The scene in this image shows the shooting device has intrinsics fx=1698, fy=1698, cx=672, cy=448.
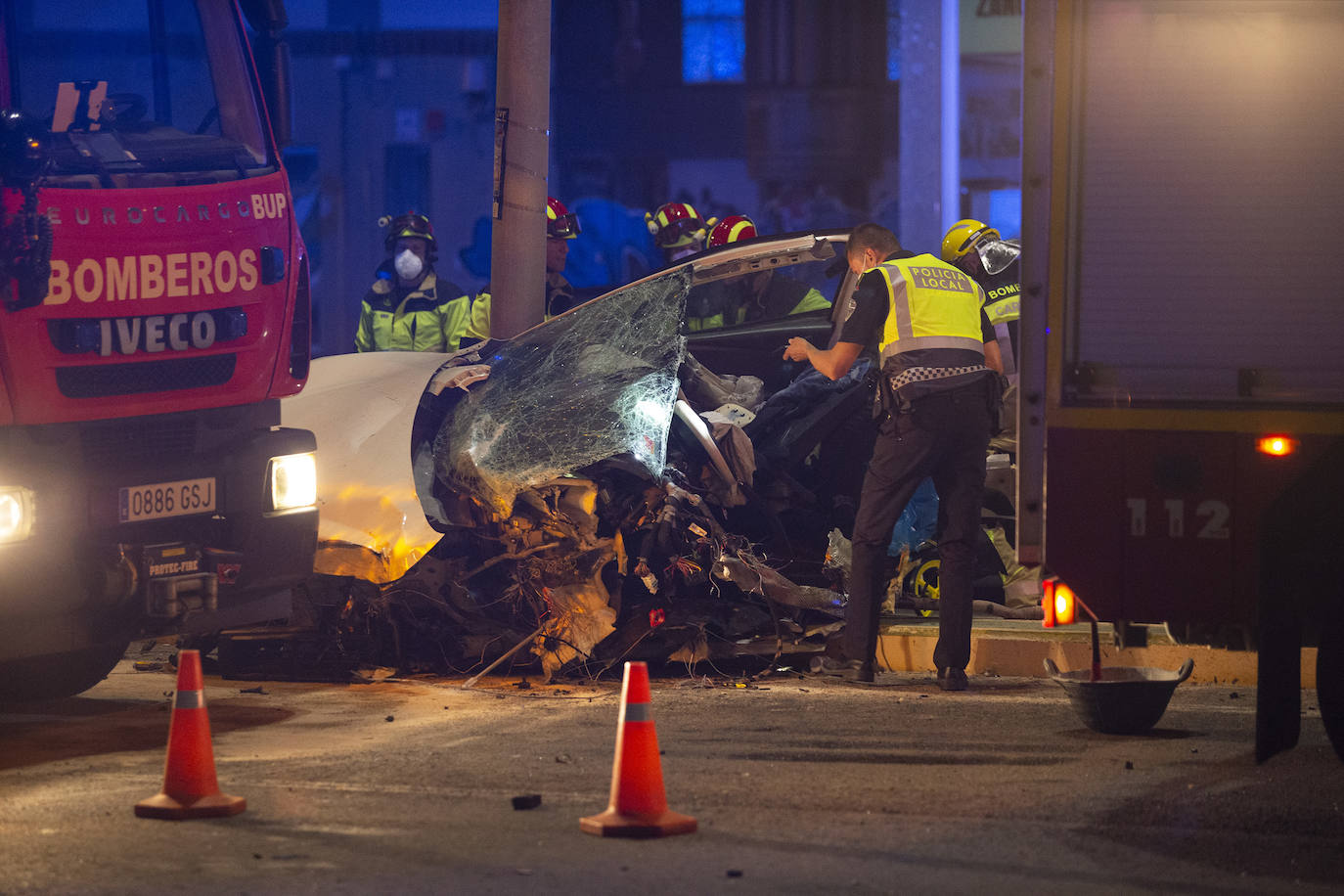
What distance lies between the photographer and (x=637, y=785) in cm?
479

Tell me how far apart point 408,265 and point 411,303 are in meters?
0.37

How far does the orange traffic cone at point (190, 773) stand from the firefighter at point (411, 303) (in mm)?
6128

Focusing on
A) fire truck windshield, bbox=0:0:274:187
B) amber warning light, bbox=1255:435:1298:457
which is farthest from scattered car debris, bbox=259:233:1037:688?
amber warning light, bbox=1255:435:1298:457

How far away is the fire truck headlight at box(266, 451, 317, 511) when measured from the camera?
22.7 feet

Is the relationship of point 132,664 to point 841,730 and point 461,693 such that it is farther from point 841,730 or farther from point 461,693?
point 841,730

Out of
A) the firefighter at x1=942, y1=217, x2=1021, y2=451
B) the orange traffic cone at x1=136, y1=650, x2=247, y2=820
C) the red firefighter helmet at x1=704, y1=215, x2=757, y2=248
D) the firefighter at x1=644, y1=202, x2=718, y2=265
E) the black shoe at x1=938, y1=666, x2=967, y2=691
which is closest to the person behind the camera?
the orange traffic cone at x1=136, y1=650, x2=247, y2=820

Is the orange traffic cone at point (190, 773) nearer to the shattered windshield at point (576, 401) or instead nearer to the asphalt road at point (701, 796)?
the asphalt road at point (701, 796)

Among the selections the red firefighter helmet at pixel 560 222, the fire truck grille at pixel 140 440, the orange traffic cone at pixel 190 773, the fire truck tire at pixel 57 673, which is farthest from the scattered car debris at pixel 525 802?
the red firefighter helmet at pixel 560 222

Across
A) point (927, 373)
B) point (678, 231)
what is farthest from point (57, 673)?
point (678, 231)

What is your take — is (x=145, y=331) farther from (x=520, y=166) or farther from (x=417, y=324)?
(x=417, y=324)

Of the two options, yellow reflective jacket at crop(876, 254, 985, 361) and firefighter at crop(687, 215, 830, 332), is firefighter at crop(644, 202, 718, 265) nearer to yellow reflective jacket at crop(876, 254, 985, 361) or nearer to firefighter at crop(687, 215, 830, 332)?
firefighter at crop(687, 215, 830, 332)

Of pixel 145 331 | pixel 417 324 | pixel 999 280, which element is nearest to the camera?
pixel 145 331

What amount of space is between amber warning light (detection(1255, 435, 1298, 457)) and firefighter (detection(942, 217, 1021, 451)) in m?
3.45

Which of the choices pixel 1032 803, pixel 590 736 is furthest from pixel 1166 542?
pixel 590 736
